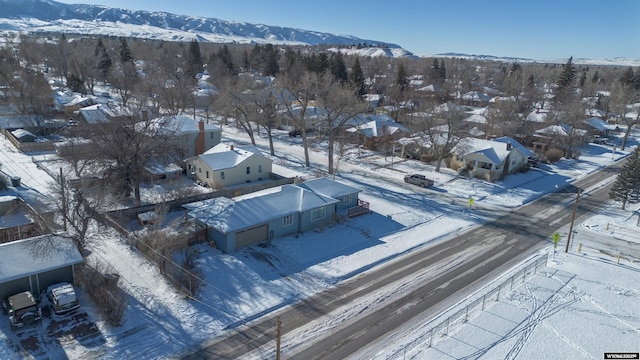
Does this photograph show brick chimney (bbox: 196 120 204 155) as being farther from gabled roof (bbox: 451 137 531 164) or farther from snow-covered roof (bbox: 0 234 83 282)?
gabled roof (bbox: 451 137 531 164)

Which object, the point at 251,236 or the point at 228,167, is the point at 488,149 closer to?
the point at 228,167

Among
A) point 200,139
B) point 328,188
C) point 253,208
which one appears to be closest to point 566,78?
point 328,188

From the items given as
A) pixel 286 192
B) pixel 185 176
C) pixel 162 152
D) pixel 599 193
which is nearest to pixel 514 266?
pixel 286 192

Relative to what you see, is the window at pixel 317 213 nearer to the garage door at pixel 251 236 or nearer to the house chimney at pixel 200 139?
the garage door at pixel 251 236

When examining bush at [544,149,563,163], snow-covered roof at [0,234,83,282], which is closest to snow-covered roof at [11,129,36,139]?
snow-covered roof at [0,234,83,282]

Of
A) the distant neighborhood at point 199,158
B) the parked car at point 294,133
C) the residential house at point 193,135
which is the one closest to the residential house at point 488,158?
the distant neighborhood at point 199,158

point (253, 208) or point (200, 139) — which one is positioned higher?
point (200, 139)

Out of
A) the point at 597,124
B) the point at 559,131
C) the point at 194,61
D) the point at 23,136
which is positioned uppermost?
the point at 194,61
